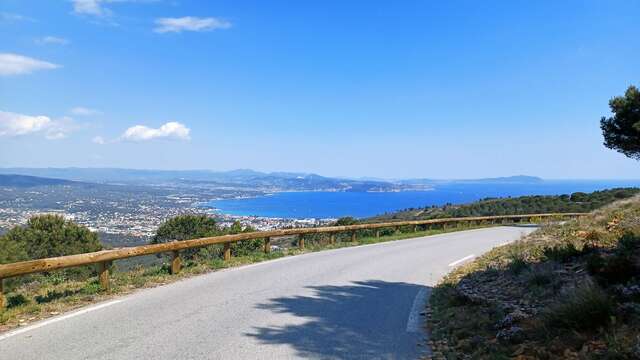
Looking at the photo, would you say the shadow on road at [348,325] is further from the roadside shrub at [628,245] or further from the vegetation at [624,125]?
the vegetation at [624,125]

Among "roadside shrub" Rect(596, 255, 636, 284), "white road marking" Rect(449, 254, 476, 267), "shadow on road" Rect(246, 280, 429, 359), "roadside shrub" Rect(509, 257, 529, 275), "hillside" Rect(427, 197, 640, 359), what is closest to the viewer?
"hillside" Rect(427, 197, 640, 359)

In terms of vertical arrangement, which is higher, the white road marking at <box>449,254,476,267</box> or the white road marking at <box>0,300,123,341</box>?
the white road marking at <box>0,300,123,341</box>

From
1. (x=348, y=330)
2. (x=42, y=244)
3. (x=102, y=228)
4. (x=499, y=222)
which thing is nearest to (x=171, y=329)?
(x=348, y=330)

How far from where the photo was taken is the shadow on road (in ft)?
19.7

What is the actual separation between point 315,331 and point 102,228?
191 feet

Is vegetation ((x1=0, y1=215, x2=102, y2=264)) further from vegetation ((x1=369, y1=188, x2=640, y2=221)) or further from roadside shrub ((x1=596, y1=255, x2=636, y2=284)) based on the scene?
vegetation ((x1=369, y1=188, x2=640, y2=221))

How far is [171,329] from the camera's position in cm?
662

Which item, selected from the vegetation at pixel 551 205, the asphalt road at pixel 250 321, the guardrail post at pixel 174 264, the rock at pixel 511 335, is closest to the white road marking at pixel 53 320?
the asphalt road at pixel 250 321

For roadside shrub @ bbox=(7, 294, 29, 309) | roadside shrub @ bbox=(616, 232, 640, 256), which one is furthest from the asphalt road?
roadside shrub @ bbox=(616, 232, 640, 256)

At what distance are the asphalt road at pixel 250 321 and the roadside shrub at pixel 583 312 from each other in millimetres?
1632

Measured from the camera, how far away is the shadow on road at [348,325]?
6000mm

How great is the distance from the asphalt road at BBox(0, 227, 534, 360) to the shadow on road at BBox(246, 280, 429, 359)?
1 cm

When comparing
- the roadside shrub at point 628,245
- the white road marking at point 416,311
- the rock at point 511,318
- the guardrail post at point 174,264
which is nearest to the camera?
the rock at point 511,318

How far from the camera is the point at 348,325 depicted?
7172mm
